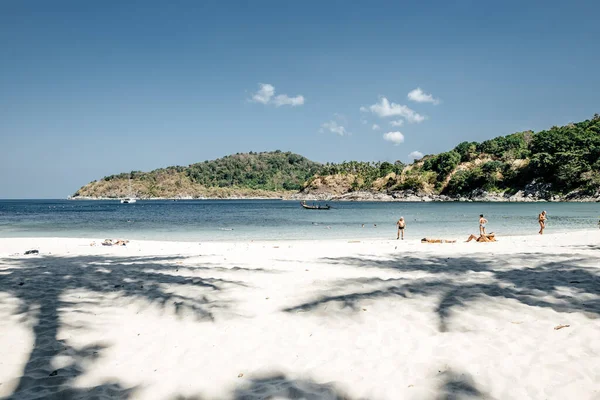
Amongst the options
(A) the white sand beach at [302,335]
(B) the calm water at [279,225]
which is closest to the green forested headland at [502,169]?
(B) the calm water at [279,225]

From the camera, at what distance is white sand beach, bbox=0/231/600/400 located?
4074 mm

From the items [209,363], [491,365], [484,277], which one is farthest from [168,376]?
[484,277]

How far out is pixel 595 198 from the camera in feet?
346

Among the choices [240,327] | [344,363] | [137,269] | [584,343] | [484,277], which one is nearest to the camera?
[344,363]

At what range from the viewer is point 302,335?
5539 mm

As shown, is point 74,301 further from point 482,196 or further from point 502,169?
point 502,169

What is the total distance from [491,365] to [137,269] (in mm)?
9634

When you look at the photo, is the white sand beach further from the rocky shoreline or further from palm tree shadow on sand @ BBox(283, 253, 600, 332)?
the rocky shoreline

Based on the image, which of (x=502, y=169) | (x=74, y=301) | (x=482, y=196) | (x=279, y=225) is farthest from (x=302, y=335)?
(x=502, y=169)

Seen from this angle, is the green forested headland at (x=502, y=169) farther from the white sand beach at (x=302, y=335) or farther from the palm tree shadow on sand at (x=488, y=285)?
the white sand beach at (x=302, y=335)

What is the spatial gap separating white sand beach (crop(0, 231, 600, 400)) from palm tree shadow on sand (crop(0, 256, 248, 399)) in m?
0.03

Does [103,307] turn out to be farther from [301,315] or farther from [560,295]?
[560,295]

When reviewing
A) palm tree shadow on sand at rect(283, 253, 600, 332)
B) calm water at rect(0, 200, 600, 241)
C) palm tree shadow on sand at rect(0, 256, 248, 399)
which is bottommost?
calm water at rect(0, 200, 600, 241)

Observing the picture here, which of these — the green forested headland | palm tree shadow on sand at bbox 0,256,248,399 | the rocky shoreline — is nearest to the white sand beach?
palm tree shadow on sand at bbox 0,256,248,399
